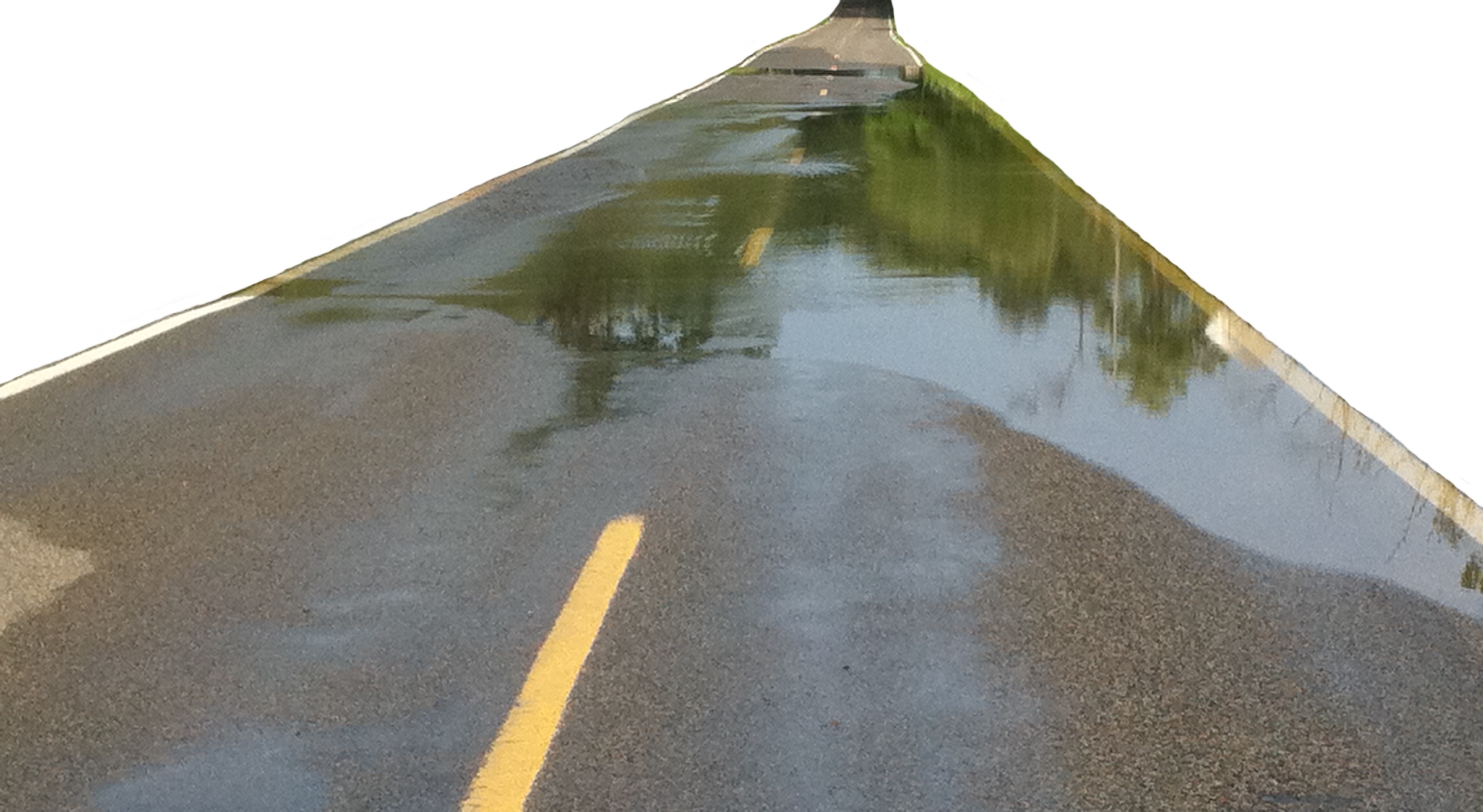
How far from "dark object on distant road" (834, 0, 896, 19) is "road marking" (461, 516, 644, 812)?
93.6 m

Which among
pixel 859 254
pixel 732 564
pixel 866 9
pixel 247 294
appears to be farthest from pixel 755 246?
pixel 866 9

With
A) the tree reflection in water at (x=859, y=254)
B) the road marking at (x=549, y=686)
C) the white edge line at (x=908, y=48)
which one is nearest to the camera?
the road marking at (x=549, y=686)

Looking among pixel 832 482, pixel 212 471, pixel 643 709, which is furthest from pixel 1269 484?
pixel 212 471

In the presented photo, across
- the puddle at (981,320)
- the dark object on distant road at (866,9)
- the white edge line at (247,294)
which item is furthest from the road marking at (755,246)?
the dark object on distant road at (866,9)

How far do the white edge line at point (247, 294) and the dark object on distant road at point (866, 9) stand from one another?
263 ft

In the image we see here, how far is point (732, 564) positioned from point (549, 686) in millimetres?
1384

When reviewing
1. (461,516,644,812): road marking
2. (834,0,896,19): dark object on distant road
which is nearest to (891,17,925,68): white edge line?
(834,0,896,19): dark object on distant road

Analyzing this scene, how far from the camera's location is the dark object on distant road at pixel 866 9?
10200cm

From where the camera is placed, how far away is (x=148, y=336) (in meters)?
11.5

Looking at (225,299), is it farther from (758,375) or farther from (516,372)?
(758,375)

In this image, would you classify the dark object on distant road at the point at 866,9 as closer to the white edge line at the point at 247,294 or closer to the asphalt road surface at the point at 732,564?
the white edge line at the point at 247,294

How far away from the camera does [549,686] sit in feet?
17.6

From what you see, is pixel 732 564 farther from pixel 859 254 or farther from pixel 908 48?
pixel 908 48

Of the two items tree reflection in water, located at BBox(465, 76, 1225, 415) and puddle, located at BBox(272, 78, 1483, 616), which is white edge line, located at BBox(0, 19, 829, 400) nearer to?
puddle, located at BBox(272, 78, 1483, 616)
